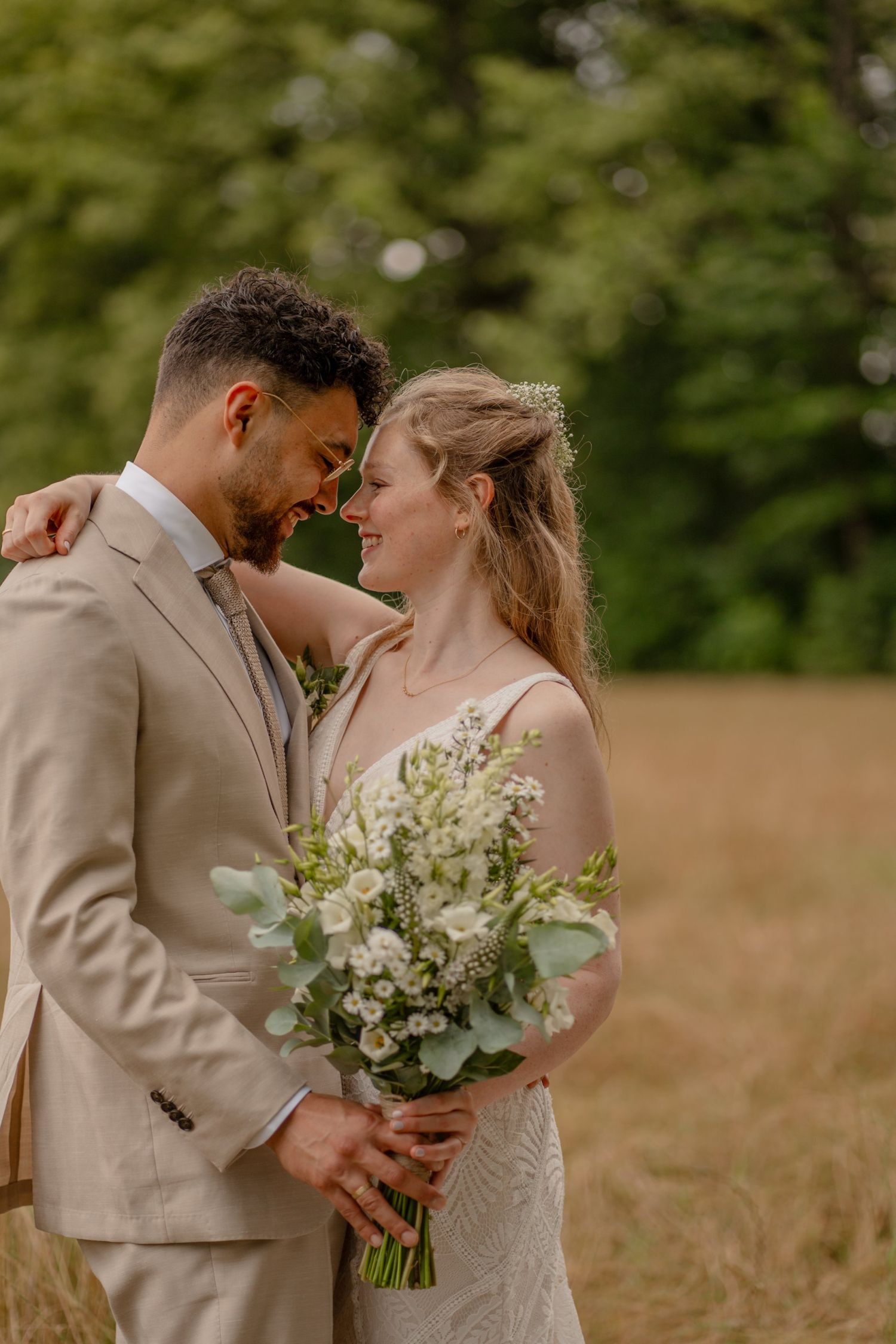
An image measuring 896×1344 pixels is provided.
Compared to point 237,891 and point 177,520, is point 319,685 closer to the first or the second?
point 177,520

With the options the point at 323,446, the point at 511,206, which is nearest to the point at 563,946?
the point at 323,446

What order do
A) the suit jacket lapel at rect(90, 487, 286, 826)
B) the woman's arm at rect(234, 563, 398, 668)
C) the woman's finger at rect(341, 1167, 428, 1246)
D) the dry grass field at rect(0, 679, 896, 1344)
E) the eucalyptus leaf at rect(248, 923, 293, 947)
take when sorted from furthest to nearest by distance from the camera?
the dry grass field at rect(0, 679, 896, 1344) < the woman's arm at rect(234, 563, 398, 668) < the suit jacket lapel at rect(90, 487, 286, 826) < the woman's finger at rect(341, 1167, 428, 1246) < the eucalyptus leaf at rect(248, 923, 293, 947)

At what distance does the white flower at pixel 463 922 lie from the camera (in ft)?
6.48

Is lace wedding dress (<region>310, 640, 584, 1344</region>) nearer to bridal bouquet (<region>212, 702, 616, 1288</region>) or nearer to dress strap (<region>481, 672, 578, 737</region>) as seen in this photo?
dress strap (<region>481, 672, 578, 737</region>)

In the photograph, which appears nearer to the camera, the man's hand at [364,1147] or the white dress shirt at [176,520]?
the man's hand at [364,1147]

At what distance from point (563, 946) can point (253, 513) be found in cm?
105

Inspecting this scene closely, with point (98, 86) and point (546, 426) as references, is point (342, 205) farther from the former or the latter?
point (546, 426)

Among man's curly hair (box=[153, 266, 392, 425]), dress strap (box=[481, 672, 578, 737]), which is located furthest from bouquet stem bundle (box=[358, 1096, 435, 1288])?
man's curly hair (box=[153, 266, 392, 425])

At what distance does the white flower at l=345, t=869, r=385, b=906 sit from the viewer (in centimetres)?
199

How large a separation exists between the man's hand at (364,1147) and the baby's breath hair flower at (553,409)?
1518 mm

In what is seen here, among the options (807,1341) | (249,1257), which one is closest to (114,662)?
(249,1257)

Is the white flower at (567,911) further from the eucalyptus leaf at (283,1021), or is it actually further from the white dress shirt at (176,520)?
the white dress shirt at (176,520)

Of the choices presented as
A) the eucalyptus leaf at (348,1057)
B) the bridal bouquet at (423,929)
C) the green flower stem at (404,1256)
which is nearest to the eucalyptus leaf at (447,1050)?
the bridal bouquet at (423,929)

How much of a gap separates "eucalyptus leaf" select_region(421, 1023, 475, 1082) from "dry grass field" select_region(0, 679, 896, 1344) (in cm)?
192
